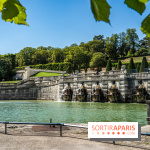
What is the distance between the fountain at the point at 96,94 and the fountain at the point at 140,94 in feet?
17.5

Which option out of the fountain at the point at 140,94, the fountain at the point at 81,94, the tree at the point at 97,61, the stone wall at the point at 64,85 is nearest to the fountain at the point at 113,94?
the stone wall at the point at 64,85

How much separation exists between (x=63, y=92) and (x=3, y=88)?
1546 centimetres

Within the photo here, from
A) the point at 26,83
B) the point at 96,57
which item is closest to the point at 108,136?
the point at 26,83

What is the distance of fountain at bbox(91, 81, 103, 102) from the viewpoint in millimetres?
37259

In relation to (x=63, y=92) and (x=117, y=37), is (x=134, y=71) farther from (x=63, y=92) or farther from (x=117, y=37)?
(x=117, y=37)

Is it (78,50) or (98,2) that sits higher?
(78,50)

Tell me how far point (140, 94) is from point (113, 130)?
28769 millimetres

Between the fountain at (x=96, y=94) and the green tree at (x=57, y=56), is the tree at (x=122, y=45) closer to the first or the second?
the green tree at (x=57, y=56)

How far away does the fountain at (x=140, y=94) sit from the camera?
33.9 m

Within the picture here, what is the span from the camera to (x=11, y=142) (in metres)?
7.43

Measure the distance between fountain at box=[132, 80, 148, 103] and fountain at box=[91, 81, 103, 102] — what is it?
5.34 m

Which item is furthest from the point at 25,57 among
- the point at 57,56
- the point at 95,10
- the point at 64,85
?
the point at 95,10

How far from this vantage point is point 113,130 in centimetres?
657

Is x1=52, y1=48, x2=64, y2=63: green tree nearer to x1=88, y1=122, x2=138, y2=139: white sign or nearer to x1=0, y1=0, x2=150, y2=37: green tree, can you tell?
x1=88, y1=122, x2=138, y2=139: white sign
